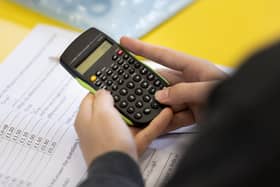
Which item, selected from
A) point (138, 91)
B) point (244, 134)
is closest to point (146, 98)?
point (138, 91)

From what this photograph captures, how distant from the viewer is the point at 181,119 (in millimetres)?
635

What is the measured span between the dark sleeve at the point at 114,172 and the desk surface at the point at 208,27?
284 mm

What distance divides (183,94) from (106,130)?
115 millimetres

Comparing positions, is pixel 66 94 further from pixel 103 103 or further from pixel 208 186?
pixel 208 186

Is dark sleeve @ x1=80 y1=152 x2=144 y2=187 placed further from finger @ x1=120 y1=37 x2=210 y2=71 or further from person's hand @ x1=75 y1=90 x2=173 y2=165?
finger @ x1=120 y1=37 x2=210 y2=71

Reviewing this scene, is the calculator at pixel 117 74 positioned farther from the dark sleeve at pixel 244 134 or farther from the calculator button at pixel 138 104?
the dark sleeve at pixel 244 134

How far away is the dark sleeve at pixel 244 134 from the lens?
27cm

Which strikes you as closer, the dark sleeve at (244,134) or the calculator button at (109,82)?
the dark sleeve at (244,134)

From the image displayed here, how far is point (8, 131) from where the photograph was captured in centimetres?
64

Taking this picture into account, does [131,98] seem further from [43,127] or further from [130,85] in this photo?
[43,127]

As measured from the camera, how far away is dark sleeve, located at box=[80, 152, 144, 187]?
0.48 meters

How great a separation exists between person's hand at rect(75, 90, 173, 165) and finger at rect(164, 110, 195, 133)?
0.05 feet

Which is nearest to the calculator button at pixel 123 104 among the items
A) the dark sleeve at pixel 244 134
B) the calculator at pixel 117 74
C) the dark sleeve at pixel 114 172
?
the calculator at pixel 117 74

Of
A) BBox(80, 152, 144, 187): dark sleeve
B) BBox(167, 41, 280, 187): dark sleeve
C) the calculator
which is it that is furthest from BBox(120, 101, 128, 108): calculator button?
BBox(167, 41, 280, 187): dark sleeve
